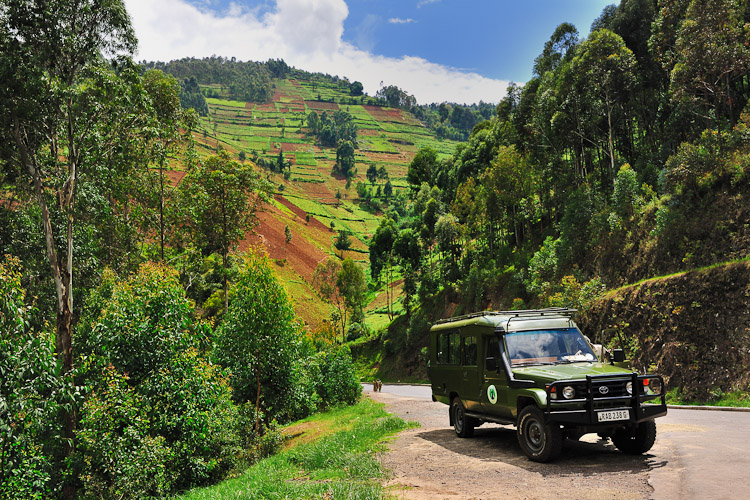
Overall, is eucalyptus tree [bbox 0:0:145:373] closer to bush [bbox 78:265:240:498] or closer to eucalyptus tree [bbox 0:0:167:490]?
eucalyptus tree [bbox 0:0:167:490]

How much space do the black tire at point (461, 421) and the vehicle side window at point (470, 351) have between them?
1.20 meters

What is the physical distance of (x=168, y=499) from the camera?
12.6 metres

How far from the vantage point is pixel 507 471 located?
822cm

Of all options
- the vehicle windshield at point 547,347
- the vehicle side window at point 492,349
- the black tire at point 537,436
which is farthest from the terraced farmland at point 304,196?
the black tire at point 537,436

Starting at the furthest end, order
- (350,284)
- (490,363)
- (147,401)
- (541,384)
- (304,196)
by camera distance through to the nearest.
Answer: (304,196)
(350,284)
(147,401)
(490,363)
(541,384)

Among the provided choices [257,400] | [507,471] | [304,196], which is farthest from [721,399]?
[304,196]

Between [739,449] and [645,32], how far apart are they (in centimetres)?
3881

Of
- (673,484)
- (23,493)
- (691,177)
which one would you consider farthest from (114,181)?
(691,177)

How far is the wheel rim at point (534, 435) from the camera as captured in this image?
860 centimetres

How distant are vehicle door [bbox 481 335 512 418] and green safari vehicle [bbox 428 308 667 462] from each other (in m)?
0.02

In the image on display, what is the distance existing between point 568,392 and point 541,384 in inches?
23.1

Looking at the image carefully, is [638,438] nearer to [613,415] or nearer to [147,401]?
[613,415]

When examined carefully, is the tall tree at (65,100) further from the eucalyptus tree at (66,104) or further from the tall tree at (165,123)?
the tall tree at (165,123)

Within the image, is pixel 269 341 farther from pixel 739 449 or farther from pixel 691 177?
pixel 691 177
